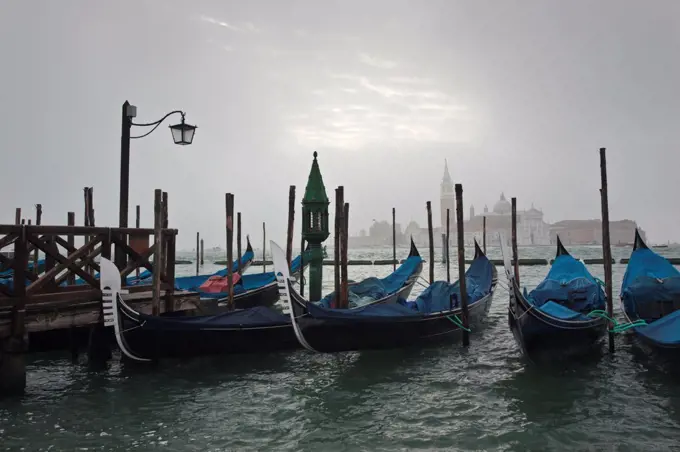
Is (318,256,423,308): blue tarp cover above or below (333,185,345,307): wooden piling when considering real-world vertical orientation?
below

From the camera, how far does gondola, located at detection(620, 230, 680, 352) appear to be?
542 centimetres

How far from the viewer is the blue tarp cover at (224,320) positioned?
5155mm

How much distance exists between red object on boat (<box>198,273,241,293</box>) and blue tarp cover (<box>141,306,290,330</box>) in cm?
356

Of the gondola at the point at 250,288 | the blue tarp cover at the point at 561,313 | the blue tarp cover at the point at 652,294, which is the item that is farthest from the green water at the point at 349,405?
the gondola at the point at 250,288

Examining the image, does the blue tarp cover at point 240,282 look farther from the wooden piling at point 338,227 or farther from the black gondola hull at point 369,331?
the black gondola hull at point 369,331

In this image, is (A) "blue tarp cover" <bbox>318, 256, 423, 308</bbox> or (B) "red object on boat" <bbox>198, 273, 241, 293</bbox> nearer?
(A) "blue tarp cover" <bbox>318, 256, 423, 308</bbox>

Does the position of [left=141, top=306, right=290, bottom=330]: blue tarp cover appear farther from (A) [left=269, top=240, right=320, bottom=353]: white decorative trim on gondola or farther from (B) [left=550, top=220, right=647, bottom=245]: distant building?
(B) [left=550, top=220, right=647, bottom=245]: distant building

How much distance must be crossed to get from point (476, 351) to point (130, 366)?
4.64m

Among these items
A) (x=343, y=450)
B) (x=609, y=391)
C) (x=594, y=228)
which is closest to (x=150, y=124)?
(x=343, y=450)

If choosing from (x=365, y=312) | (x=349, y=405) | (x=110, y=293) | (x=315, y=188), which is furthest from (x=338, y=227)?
(x=110, y=293)

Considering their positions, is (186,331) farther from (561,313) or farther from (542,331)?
(561,313)

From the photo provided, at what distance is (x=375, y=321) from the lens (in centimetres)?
607

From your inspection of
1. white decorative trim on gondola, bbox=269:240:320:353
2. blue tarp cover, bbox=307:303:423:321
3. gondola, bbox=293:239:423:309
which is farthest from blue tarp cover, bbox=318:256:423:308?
white decorative trim on gondola, bbox=269:240:320:353

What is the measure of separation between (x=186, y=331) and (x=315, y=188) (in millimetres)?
5530
